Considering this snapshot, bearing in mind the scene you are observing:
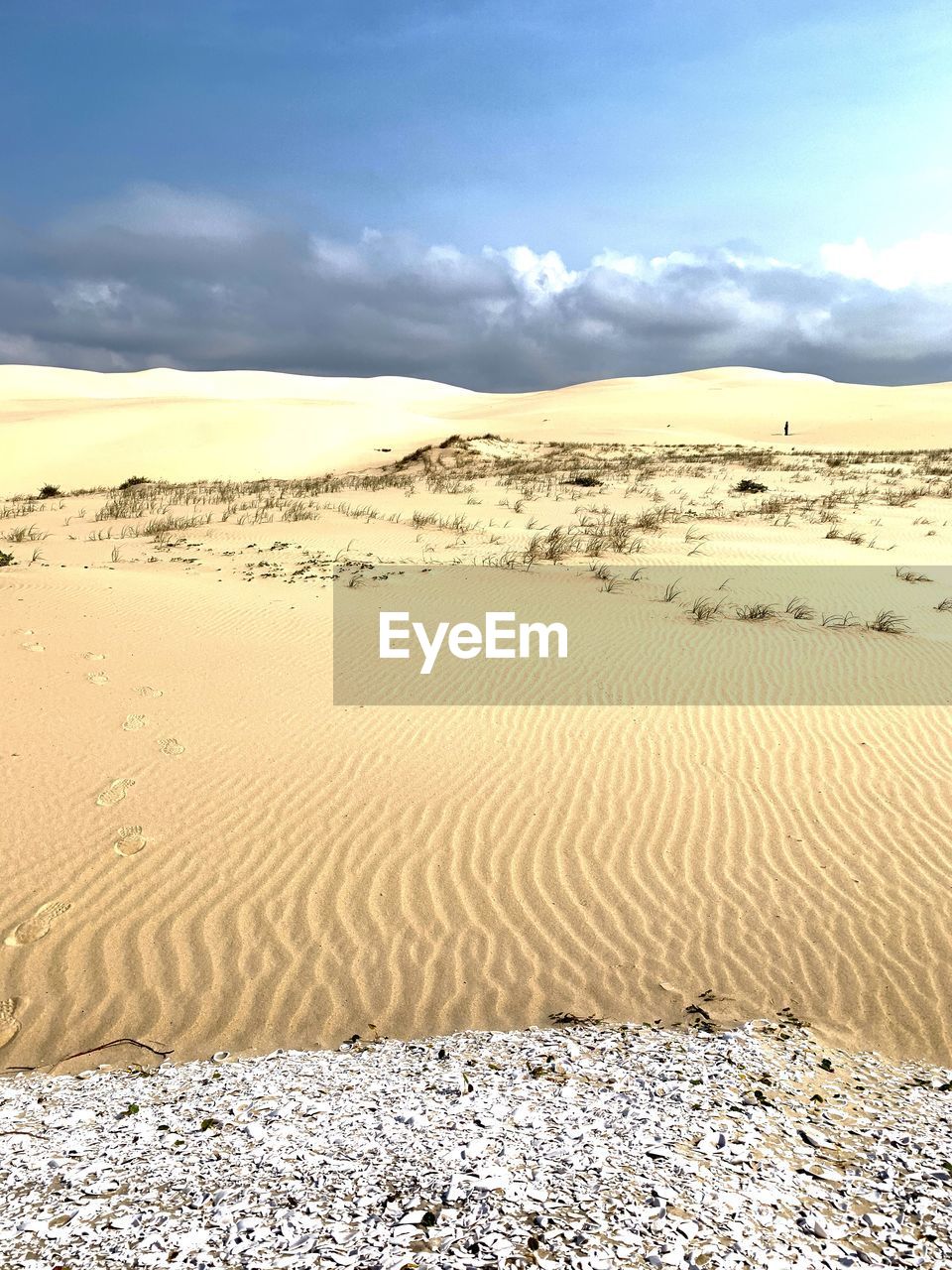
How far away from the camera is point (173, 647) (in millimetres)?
9164

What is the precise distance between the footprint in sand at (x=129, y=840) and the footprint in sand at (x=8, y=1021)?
52.3 inches

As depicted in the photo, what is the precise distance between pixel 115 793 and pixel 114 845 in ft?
2.43

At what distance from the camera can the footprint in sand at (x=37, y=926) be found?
4477mm

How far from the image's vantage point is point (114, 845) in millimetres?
5352

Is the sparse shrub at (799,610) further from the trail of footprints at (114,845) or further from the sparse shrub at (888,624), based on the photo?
the trail of footprints at (114,845)

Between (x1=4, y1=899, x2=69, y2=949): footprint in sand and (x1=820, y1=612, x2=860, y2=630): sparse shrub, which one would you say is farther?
(x1=820, y1=612, x2=860, y2=630): sparse shrub

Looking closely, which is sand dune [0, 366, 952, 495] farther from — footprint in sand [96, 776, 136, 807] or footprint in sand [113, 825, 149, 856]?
footprint in sand [113, 825, 149, 856]

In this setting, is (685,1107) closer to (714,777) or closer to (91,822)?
(714,777)

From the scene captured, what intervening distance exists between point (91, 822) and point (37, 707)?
230 centimetres

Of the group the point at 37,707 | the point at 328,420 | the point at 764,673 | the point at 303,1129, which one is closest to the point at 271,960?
the point at 303,1129
